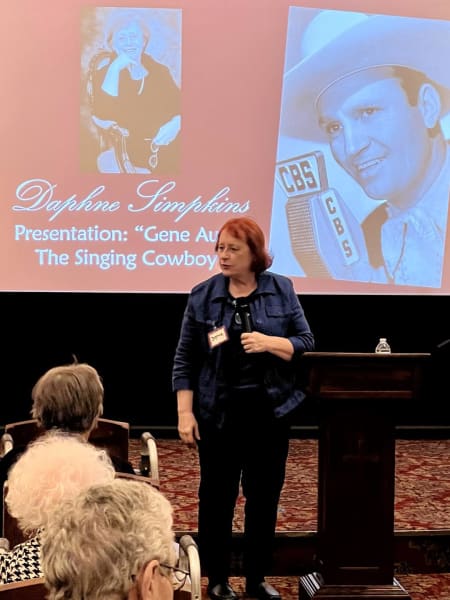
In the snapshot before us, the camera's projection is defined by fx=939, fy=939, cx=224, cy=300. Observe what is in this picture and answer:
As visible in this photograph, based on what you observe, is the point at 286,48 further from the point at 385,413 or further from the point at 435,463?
the point at 385,413

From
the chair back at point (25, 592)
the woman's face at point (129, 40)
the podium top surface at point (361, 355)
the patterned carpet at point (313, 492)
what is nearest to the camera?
the chair back at point (25, 592)

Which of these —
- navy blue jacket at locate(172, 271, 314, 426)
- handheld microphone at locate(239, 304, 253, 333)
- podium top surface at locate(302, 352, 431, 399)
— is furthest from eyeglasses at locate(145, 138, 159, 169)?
podium top surface at locate(302, 352, 431, 399)

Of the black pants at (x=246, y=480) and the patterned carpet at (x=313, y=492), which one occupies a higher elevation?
the black pants at (x=246, y=480)

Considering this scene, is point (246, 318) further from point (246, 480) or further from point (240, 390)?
point (246, 480)

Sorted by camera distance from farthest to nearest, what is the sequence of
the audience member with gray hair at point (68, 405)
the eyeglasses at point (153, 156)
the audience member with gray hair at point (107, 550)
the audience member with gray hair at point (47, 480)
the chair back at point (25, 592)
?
the eyeglasses at point (153, 156), the audience member with gray hair at point (68, 405), the audience member with gray hair at point (47, 480), the chair back at point (25, 592), the audience member with gray hair at point (107, 550)

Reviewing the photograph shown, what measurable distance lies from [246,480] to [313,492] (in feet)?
4.59

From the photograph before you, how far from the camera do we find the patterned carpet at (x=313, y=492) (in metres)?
3.88

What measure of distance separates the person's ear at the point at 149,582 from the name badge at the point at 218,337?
193 centimetres

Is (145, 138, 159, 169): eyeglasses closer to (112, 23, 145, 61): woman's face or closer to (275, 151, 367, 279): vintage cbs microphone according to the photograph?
(112, 23, 145, 61): woman's face

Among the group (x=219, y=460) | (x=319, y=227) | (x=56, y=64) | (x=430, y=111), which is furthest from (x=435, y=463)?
(x=56, y=64)

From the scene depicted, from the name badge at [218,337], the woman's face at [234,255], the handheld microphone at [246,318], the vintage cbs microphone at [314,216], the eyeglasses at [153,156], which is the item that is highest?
the eyeglasses at [153,156]

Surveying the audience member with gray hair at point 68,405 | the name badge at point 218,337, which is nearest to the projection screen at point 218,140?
the name badge at point 218,337

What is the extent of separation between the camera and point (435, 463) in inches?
215

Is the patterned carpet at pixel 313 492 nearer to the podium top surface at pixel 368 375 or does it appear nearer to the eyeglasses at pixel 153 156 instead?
the podium top surface at pixel 368 375
